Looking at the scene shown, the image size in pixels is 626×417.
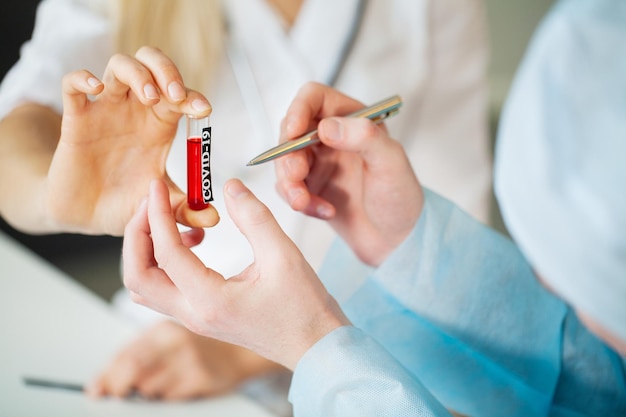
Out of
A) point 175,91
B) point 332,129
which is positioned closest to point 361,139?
point 332,129

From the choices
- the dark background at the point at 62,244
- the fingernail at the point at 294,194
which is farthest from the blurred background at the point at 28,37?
the fingernail at the point at 294,194

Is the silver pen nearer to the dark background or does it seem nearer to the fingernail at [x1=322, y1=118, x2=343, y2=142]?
the fingernail at [x1=322, y1=118, x2=343, y2=142]

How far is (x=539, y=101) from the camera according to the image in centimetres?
35

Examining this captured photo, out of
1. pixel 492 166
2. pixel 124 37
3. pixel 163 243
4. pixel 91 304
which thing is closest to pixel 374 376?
pixel 163 243

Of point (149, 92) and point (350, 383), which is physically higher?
point (149, 92)

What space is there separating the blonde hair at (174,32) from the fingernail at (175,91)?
0.26 ft

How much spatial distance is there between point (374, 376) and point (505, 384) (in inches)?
→ 6.4

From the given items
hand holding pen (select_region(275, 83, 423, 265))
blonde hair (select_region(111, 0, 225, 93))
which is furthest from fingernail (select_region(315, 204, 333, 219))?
blonde hair (select_region(111, 0, 225, 93))

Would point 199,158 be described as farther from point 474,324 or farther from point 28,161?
point 474,324

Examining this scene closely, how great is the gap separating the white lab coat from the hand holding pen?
3 centimetres

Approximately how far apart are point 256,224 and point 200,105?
6 centimetres

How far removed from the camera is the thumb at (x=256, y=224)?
30cm

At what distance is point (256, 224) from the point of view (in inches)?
11.9

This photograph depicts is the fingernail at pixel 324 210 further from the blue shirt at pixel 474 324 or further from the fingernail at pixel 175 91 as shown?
the fingernail at pixel 175 91
